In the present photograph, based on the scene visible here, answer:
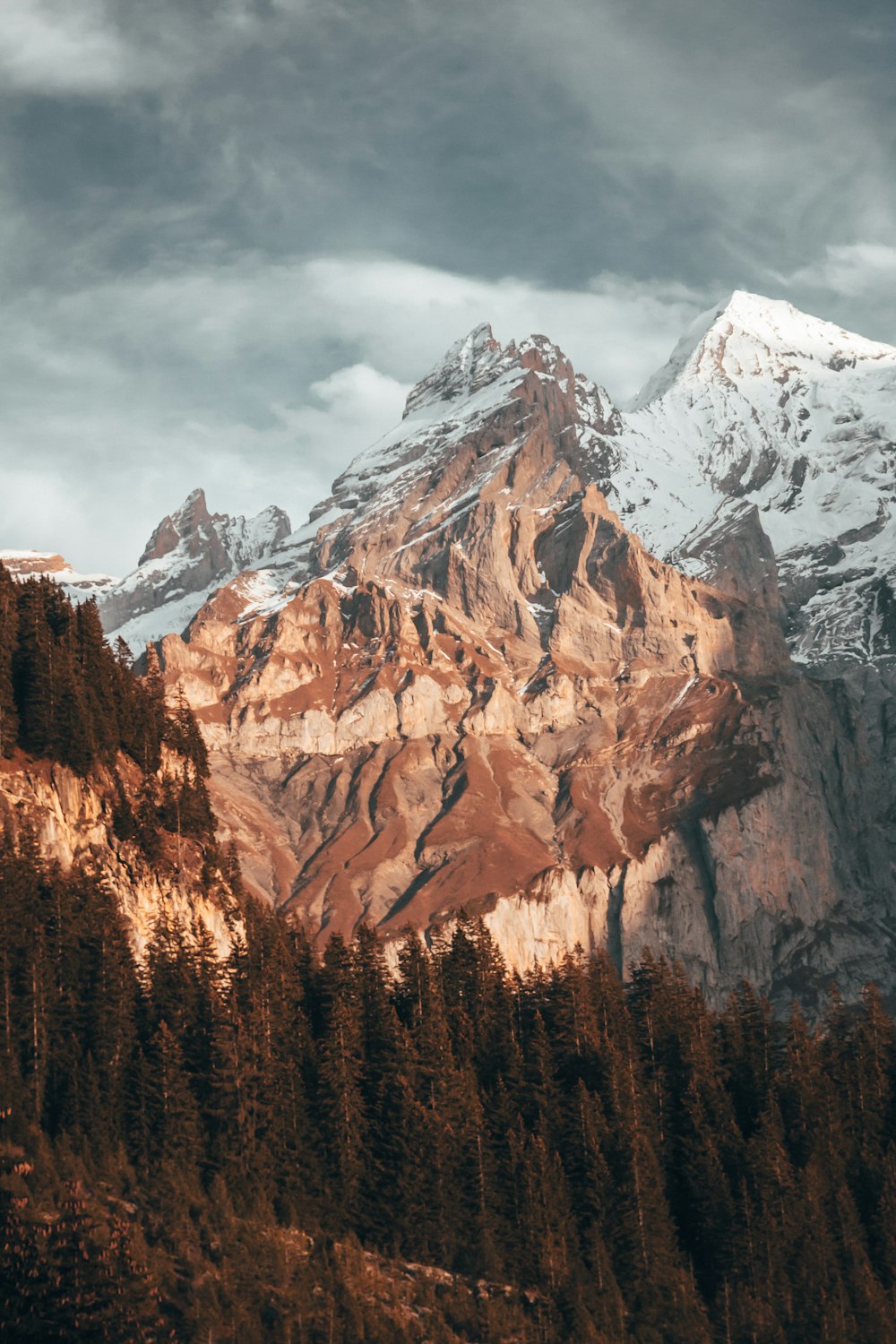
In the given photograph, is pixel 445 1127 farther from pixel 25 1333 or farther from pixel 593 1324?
pixel 25 1333

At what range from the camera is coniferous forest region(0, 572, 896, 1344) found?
92562 mm

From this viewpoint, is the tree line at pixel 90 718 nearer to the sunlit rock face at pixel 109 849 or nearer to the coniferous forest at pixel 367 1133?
the coniferous forest at pixel 367 1133

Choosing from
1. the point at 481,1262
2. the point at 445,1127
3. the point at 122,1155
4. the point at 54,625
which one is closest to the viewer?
the point at 122,1155

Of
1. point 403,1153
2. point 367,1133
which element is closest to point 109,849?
point 367,1133

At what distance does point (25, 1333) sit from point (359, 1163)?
3192cm

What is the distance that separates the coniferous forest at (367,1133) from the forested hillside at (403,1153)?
192 millimetres

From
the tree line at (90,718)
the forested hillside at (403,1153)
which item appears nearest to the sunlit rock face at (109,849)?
the tree line at (90,718)

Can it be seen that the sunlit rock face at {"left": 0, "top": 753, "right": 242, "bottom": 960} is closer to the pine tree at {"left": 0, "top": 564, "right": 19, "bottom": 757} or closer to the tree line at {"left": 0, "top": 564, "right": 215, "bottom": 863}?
the tree line at {"left": 0, "top": 564, "right": 215, "bottom": 863}

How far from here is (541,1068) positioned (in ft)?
398

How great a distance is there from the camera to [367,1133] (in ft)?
370

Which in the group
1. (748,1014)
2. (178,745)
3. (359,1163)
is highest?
(178,745)

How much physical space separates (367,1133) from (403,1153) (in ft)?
9.10

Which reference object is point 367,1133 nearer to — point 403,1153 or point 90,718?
point 403,1153

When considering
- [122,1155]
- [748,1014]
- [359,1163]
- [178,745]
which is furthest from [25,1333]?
[748,1014]
